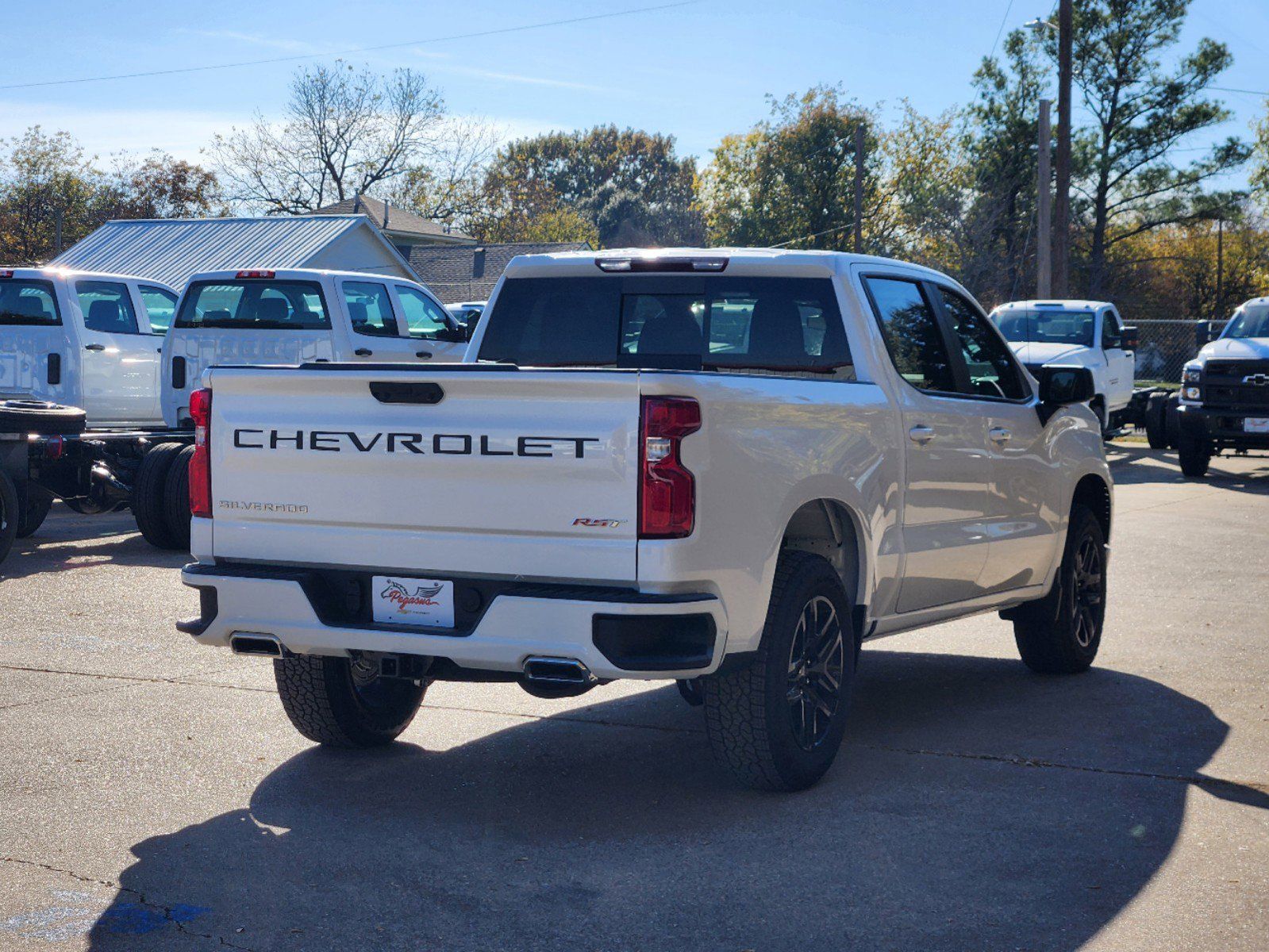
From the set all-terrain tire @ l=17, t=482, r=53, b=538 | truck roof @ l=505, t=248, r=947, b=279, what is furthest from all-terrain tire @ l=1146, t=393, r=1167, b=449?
truck roof @ l=505, t=248, r=947, b=279

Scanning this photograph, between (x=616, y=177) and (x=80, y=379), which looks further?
(x=616, y=177)

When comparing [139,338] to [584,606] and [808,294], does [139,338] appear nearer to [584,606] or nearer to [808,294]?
[808,294]

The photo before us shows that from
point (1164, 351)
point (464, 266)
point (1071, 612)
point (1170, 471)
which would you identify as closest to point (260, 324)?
point (1071, 612)

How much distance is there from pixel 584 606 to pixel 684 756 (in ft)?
5.34

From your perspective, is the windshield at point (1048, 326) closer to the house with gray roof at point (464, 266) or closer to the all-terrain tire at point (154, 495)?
the all-terrain tire at point (154, 495)

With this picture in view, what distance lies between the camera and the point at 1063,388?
24.8ft

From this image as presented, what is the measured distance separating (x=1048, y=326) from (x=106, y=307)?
13.4m

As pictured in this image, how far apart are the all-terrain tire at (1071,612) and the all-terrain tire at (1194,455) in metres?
12.8

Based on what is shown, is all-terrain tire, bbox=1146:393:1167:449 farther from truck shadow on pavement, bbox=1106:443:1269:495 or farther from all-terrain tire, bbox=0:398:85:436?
all-terrain tire, bbox=0:398:85:436

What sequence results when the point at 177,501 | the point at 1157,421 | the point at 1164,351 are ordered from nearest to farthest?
the point at 177,501, the point at 1157,421, the point at 1164,351

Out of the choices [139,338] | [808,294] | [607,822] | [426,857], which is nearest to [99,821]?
[426,857]

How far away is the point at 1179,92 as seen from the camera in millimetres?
56438

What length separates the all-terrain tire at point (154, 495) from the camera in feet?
40.4

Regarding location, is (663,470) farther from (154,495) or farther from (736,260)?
(154,495)
